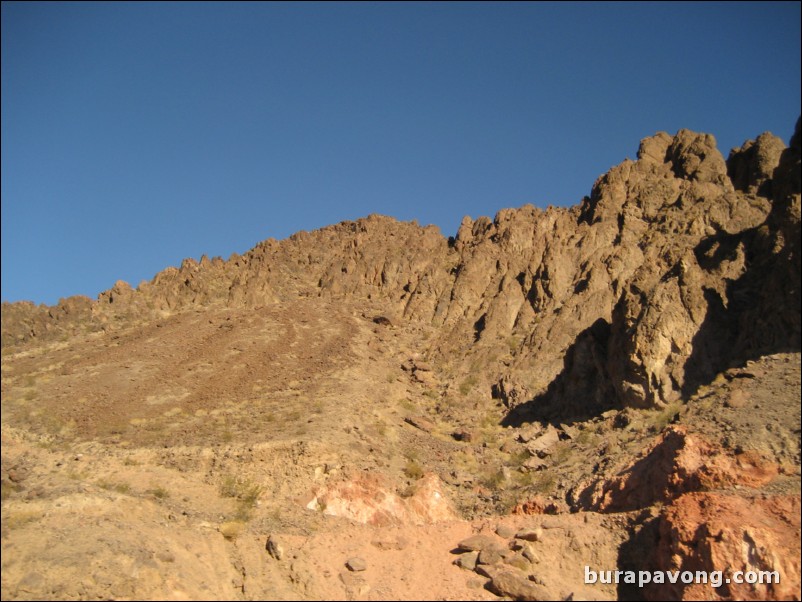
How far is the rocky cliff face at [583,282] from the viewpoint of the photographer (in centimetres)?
2919

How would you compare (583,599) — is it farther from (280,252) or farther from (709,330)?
(280,252)

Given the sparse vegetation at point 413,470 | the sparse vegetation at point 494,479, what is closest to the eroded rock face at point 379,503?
the sparse vegetation at point 413,470

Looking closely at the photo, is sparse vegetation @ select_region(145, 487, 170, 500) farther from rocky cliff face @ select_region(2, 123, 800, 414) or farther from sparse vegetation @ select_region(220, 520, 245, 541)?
rocky cliff face @ select_region(2, 123, 800, 414)

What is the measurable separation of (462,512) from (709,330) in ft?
40.6

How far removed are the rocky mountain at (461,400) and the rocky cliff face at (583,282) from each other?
0.50 ft

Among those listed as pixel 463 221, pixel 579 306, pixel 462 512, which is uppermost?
pixel 463 221

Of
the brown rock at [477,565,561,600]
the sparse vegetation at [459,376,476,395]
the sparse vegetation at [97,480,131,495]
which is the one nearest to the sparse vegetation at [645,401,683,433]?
the brown rock at [477,565,561,600]

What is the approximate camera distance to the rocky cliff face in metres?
29.2

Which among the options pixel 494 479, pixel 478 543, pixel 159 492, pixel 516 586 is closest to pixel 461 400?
pixel 494 479

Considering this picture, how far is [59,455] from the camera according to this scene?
88.1ft

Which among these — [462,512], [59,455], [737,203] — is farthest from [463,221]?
[59,455]

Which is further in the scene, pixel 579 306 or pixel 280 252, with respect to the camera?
pixel 280 252

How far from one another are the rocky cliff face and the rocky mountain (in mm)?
152

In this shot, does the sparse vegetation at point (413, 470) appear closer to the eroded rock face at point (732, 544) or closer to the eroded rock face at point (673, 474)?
the eroded rock face at point (673, 474)
